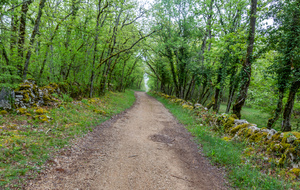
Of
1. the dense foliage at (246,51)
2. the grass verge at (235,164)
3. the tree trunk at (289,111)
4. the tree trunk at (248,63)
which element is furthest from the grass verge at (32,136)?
the tree trunk at (289,111)

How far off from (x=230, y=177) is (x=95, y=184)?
12.7 feet

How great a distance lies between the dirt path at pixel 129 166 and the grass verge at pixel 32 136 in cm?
35

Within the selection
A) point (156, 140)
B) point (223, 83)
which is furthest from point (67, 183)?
point (223, 83)

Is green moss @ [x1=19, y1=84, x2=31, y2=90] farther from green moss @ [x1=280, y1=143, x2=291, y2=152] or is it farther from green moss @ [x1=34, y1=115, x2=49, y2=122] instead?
green moss @ [x1=280, y1=143, x2=291, y2=152]

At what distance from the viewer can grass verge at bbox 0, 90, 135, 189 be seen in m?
3.53

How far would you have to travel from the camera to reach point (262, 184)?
12.9 ft

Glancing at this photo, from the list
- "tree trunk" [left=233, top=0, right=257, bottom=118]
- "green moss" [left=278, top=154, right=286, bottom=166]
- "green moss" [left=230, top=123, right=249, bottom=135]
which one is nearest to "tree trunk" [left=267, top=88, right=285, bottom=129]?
"tree trunk" [left=233, top=0, right=257, bottom=118]

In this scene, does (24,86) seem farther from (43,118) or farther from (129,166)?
(129,166)

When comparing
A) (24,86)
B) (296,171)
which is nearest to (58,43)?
(24,86)

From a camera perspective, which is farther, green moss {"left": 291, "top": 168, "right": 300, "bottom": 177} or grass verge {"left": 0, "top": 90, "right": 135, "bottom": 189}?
green moss {"left": 291, "top": 168, "right": 300, "bottom": 177}

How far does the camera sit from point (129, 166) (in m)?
4.61

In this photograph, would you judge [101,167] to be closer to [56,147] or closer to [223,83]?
[56,147]

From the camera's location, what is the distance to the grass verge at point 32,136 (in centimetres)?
353

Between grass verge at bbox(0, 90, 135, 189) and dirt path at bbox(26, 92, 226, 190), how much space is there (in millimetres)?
352
